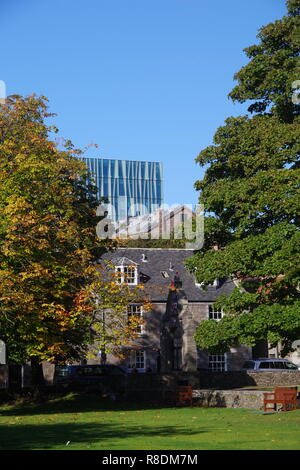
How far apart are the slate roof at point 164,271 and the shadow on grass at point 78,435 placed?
37.5 metres

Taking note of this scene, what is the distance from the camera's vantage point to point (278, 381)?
161 feet

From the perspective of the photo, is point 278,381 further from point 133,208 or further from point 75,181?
point 133,208

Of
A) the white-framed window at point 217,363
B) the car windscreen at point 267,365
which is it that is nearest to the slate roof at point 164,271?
the white-framed window at point 217,363

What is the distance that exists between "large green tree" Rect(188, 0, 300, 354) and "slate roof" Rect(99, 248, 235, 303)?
26.8 m

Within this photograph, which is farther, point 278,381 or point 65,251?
point 278,381

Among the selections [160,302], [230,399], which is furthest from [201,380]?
[160,302]

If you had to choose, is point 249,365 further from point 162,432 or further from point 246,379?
point 162,432

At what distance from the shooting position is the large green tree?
31.0 meters

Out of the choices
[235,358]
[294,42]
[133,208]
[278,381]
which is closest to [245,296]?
[294,42]

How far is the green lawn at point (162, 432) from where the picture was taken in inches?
653

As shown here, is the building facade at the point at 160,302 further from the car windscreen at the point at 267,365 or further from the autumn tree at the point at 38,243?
the autumn tree at the point at 38,243
